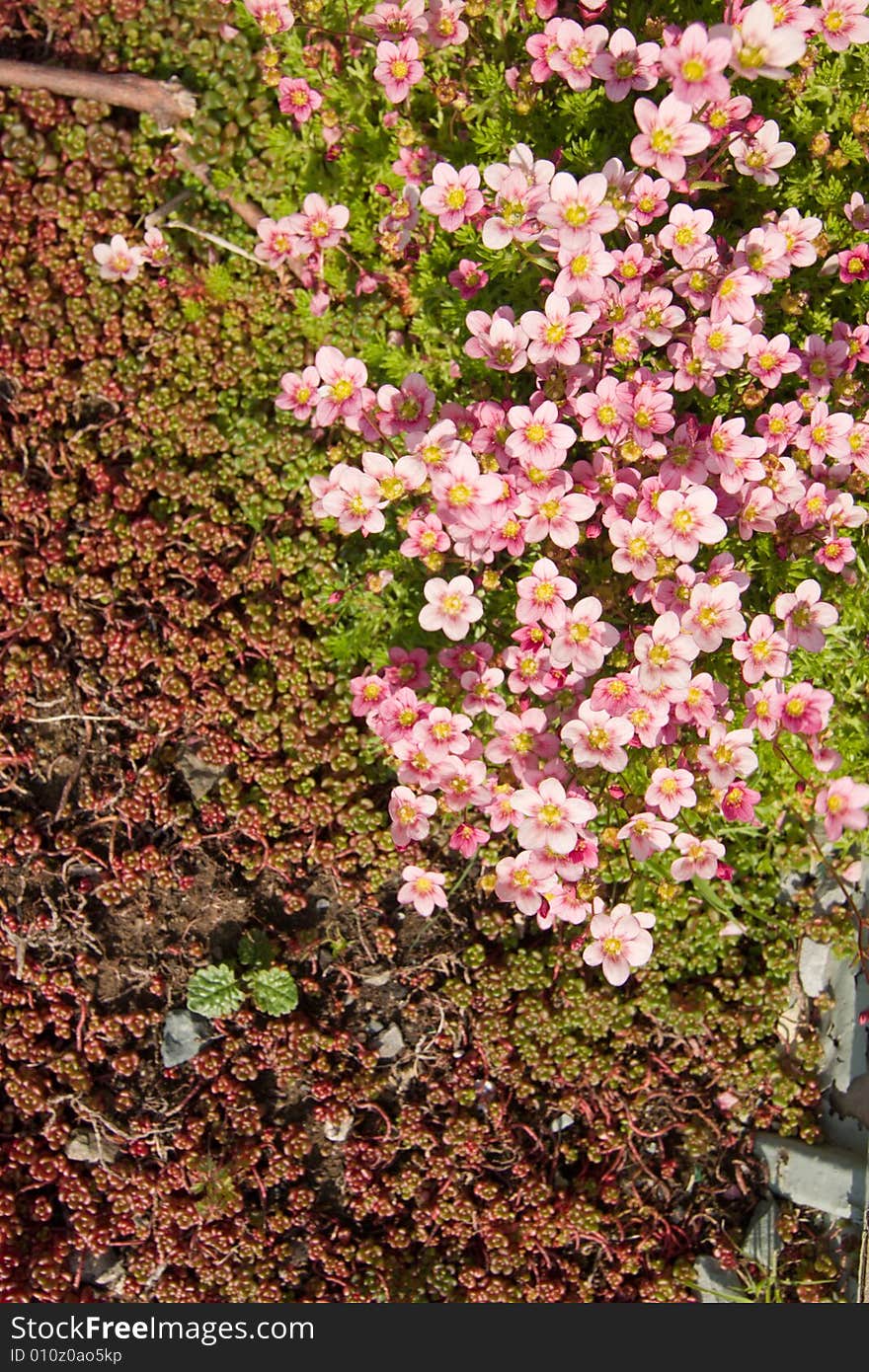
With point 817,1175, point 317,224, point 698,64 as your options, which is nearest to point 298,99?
point 317,224

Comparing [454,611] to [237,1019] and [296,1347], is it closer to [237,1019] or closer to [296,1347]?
[237,1019]

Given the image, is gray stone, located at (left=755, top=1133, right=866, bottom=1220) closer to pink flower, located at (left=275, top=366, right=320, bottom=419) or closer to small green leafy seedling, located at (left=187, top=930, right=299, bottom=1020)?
small green leafy seedling, located at (left=187, top=930, right=299, bottom=1020)

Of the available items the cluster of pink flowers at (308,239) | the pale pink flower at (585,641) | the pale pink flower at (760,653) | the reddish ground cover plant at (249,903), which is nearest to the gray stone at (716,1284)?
the reddish ground cover plant at (249,903)

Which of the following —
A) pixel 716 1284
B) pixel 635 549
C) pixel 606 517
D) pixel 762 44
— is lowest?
pixel 716 1284

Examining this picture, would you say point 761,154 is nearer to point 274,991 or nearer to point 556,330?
point 556,330

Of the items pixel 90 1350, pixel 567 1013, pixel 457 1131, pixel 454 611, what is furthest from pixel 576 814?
pixel 90 1350
